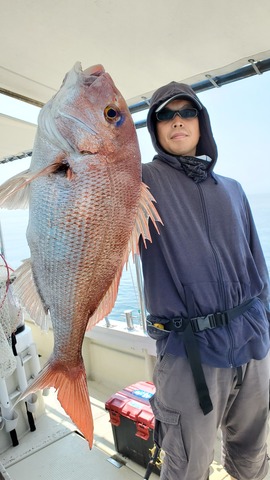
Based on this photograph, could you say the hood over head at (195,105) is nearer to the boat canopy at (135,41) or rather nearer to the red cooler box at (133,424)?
the boat canopy at (135,41)

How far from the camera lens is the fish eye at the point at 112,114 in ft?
3.85

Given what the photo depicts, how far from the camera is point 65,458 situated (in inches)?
110

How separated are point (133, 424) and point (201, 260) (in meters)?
1.74

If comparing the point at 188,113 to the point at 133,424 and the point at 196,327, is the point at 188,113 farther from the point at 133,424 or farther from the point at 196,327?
the point at 133,424

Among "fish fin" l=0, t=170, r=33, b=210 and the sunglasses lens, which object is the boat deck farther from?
the sunglasses lens

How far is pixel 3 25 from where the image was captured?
177cm

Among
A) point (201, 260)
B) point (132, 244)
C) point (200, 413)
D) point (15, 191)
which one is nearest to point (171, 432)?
point (200, 413)

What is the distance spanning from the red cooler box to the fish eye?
225cm

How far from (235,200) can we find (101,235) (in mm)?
1120

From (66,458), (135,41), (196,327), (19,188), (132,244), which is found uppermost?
(135,41)

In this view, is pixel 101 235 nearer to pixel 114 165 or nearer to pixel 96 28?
pixel 114 165

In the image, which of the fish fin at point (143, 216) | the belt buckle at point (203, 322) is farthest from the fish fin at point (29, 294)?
the belt buckle at point (203, 322)

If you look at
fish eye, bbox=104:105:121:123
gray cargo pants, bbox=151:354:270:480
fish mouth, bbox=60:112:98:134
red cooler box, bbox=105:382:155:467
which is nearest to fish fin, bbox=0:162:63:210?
fish mouth, bbox=60:112:98:134

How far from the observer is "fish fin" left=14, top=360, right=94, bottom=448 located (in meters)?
1.07
